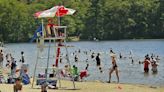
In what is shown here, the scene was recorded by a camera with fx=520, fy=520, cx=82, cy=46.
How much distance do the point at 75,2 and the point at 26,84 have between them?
456ft

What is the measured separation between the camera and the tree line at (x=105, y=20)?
14588 centimetres

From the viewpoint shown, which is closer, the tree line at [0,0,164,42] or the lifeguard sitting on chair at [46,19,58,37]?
the lifeguard sitting on chair at [46,19,58,37]

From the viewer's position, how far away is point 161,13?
151250mm

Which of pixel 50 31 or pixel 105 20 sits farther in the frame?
pixel 105 20

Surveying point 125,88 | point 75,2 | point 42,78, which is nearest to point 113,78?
point 125,88

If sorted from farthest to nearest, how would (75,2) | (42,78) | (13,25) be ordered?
(75,2)
(13,25)
(42,78)

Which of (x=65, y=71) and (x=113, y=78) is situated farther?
(x=113, y=78)

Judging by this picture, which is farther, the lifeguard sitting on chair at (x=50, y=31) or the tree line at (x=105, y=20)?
the tree line at (x=105, y=20)

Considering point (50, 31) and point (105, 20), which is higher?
point (50, 31)

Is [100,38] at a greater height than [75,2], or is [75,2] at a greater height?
[75,2]

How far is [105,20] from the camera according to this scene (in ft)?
511

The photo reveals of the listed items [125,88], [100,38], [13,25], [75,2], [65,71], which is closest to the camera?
[125,88]

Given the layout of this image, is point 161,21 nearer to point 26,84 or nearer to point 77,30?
point 77,30

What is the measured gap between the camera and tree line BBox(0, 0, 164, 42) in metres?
146
